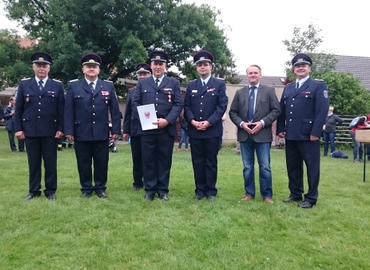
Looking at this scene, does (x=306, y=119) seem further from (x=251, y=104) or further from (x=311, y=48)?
(x=311, y=48)

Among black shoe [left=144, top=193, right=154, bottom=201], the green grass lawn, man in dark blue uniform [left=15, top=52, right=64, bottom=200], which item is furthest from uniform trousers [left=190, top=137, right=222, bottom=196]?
man in dark blue uniform [left=15, top=52, right=64, bottom=200]

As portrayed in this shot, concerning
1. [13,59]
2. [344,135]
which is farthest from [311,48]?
[13,59]

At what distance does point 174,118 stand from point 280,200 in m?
1.91

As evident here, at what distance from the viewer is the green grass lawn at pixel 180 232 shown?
126 inches

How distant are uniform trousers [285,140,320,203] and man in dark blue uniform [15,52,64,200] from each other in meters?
3.29

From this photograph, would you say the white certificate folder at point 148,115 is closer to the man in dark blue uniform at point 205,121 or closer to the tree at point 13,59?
the man in dark blue uniform at point 205,121

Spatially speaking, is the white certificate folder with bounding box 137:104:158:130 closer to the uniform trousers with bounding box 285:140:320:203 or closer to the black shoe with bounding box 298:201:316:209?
the uniform trousers with bounding box 285:140:320:203

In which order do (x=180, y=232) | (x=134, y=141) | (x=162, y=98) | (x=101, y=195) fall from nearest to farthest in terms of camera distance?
(x=180, y=232)
(x=162, y=98)
(x=101, y=195)
(x=134, y=141)

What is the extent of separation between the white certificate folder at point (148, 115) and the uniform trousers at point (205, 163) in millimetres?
631

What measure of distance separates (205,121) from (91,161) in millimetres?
1794

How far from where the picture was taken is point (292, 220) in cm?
431

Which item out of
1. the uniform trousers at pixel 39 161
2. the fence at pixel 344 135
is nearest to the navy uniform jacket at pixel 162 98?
the uniform trousers at pixel 39 161

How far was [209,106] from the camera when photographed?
5305 millimetres

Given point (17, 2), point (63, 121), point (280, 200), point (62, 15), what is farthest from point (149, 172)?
point (17, 2)
